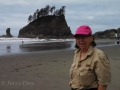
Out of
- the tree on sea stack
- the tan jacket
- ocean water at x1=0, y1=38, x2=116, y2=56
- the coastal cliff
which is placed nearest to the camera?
the tan jacket

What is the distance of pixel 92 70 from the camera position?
2.03 metres

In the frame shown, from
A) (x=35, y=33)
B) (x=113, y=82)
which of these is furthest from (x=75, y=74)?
(x=35, y=33)

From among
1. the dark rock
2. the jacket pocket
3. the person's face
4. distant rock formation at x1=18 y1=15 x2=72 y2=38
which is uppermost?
distant rock formation at x1=18 y1=15 x2=72 y2=38

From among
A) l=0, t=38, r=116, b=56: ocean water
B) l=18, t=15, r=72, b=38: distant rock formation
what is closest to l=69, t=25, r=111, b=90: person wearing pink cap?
l=0, t=38, r=116, b=56: ocean water

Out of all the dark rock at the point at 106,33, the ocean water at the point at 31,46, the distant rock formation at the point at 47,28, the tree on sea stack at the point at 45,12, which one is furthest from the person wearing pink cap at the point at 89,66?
the tree on sea stack at the point at 45,12

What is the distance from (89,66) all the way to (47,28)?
112321mm

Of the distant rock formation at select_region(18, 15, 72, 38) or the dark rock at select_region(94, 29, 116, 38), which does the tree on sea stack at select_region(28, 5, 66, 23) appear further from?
the dark rock at select_region(94, 29, 116, 38)

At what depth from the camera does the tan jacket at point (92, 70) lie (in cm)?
199

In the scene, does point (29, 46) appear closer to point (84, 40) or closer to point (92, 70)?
point (84, 40)

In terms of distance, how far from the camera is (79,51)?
232cm

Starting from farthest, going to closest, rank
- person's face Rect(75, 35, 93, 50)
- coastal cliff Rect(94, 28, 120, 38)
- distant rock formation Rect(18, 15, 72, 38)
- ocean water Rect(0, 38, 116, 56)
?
1. distant rock formation Rect(18, 15, 72, 38)
2. coastal cliff Rect(94, 28, 120, 38)
3. ocean water Rect(0, 38, 116, 56)
4. person's face Rect(75, 35, 93, 50)

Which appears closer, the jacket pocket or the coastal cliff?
the jacket pocket

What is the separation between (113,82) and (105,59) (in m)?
3.43

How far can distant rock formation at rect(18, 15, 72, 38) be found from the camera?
106562 millimetres
